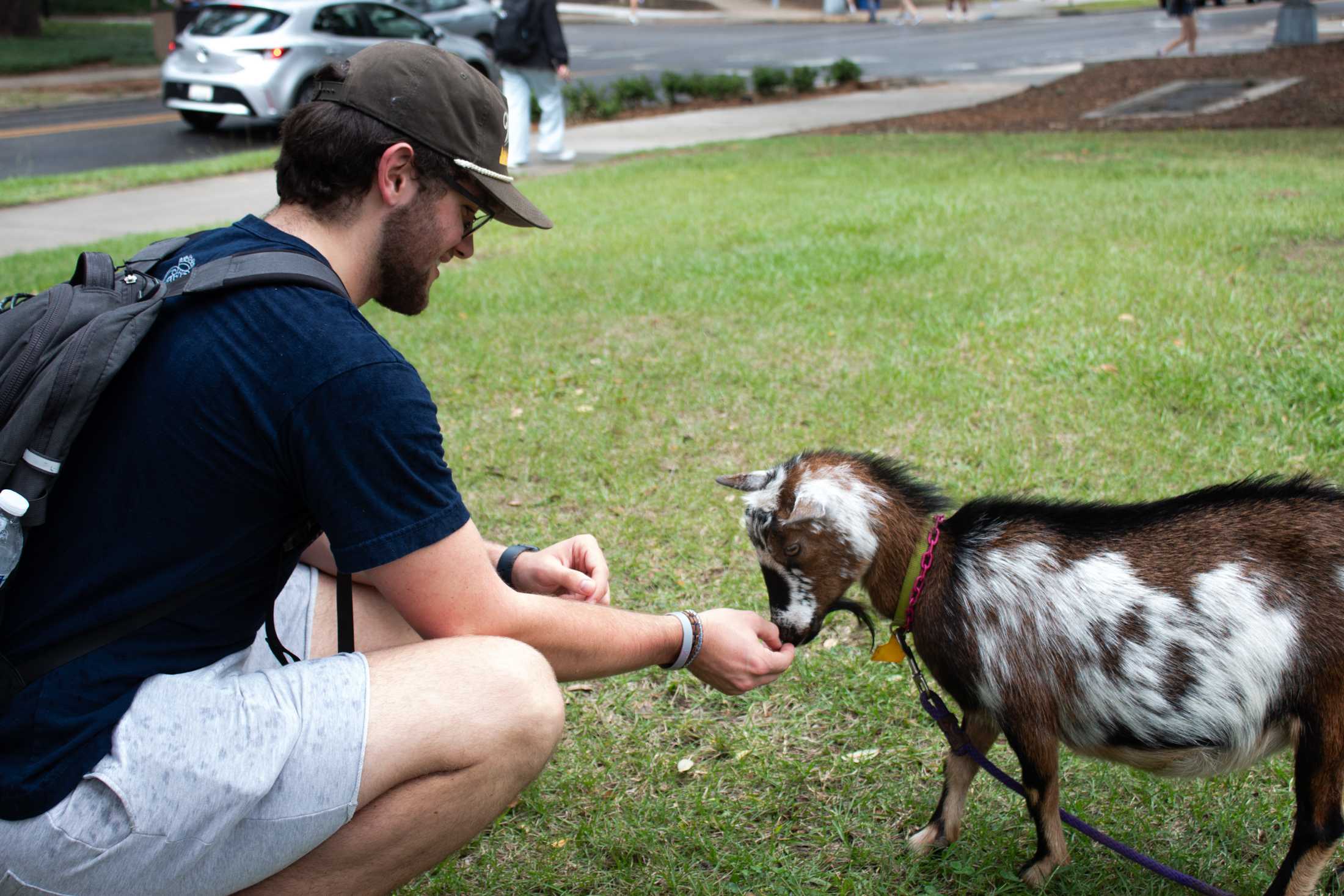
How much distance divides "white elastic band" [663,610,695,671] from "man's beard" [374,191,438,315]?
0.92 metres

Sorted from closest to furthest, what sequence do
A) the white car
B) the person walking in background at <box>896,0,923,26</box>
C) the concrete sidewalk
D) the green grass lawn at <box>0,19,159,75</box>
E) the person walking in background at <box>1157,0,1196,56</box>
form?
the concrete sidewalk < the white car < the person walking in background at <box>1157,0,1196,56</box> < the green grass lawn at <box>0,19,159,75</box> < the person walking in background at <box>896,0,923,26</box>

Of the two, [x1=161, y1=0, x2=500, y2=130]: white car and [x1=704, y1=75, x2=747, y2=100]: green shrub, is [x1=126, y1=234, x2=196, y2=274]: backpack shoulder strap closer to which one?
[x1=161, y1=0, x2=500, y2=130]: white car

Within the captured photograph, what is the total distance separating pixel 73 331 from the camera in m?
2.02

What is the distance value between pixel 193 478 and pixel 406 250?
0.68 metres

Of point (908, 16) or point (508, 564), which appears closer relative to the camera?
point (508, 564)

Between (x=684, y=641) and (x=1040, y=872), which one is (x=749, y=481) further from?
(x=1040, y=872)

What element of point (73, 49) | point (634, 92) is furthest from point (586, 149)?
point (73, 49)

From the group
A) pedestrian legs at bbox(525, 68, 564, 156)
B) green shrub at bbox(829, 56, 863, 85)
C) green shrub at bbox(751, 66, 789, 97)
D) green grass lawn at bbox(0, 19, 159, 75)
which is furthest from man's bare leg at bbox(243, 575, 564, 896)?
green grass lawn at bbox(0, 19, 159, 75)

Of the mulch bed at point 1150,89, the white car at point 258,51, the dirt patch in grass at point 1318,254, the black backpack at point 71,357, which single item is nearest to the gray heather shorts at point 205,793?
the black backpack at point 71,357

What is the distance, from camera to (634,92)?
18578 mm

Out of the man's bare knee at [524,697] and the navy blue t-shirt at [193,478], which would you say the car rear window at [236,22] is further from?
the man's bare knee at [524,697]

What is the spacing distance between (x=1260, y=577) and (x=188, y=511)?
82.6 inches

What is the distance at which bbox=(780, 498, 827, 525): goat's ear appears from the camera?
2637 millimetres

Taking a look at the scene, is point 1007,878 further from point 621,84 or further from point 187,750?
point 621,84
